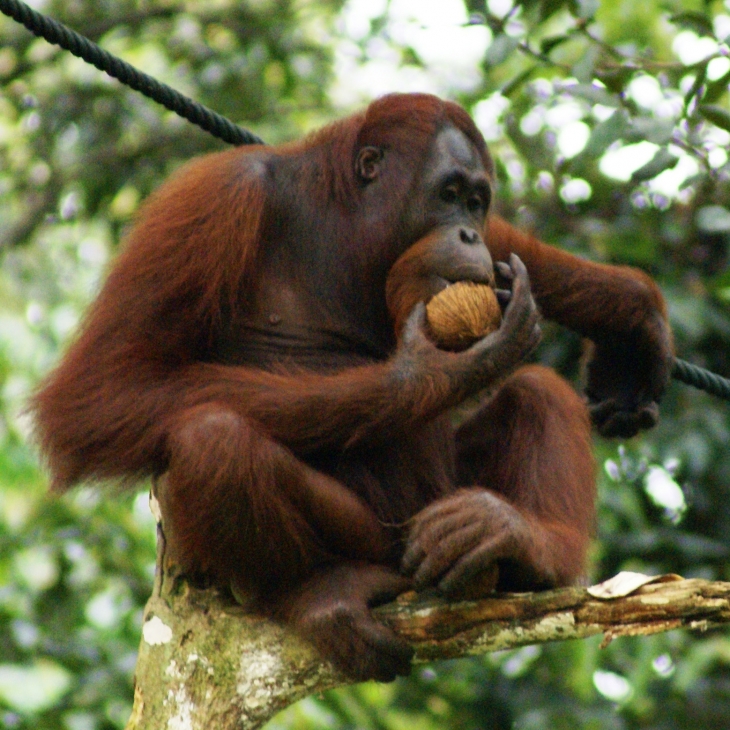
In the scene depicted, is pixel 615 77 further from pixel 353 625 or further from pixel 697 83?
pixel 353 625

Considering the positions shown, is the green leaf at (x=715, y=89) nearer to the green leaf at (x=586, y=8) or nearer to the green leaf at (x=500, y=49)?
the green leaf at (x=586, y=8)

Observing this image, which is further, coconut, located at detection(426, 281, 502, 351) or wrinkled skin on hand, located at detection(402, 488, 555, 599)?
coconut, located at detection(426, 281, 502, 351)

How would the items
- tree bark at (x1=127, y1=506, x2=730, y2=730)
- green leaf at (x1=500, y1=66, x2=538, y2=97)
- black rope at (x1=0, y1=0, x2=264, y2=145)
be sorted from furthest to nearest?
green leaf at (x1=500, y1=66, x2=538, y2=97) → black rope at (x1=0, y1=0, x2=264, y2=145) → tree bark at (x1=127, y1=506, x2=730, y2=730)

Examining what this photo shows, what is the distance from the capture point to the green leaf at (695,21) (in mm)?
3607

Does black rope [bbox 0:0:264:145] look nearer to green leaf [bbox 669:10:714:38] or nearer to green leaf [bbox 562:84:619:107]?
green leaf [bbox 562:84:619:107]

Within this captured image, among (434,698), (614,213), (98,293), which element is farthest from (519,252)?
(434,698)

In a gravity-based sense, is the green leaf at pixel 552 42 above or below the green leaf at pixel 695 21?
below

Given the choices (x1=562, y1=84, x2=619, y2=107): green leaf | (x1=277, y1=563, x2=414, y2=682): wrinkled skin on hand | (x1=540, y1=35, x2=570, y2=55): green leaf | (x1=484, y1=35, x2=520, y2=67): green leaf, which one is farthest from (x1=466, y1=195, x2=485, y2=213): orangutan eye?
(x1=277, y1=563, x2=414, y2=682): wrinkled skin on hand

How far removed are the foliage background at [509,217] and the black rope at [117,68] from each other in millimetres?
795

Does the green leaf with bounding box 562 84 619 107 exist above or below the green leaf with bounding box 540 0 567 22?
below

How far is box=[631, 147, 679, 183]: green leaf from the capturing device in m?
3.62

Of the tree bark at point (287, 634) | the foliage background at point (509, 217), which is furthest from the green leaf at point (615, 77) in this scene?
the tree bark at point (287, 634)

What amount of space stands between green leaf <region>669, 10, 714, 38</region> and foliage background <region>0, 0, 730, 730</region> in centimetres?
1

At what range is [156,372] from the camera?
3117 millimetres
